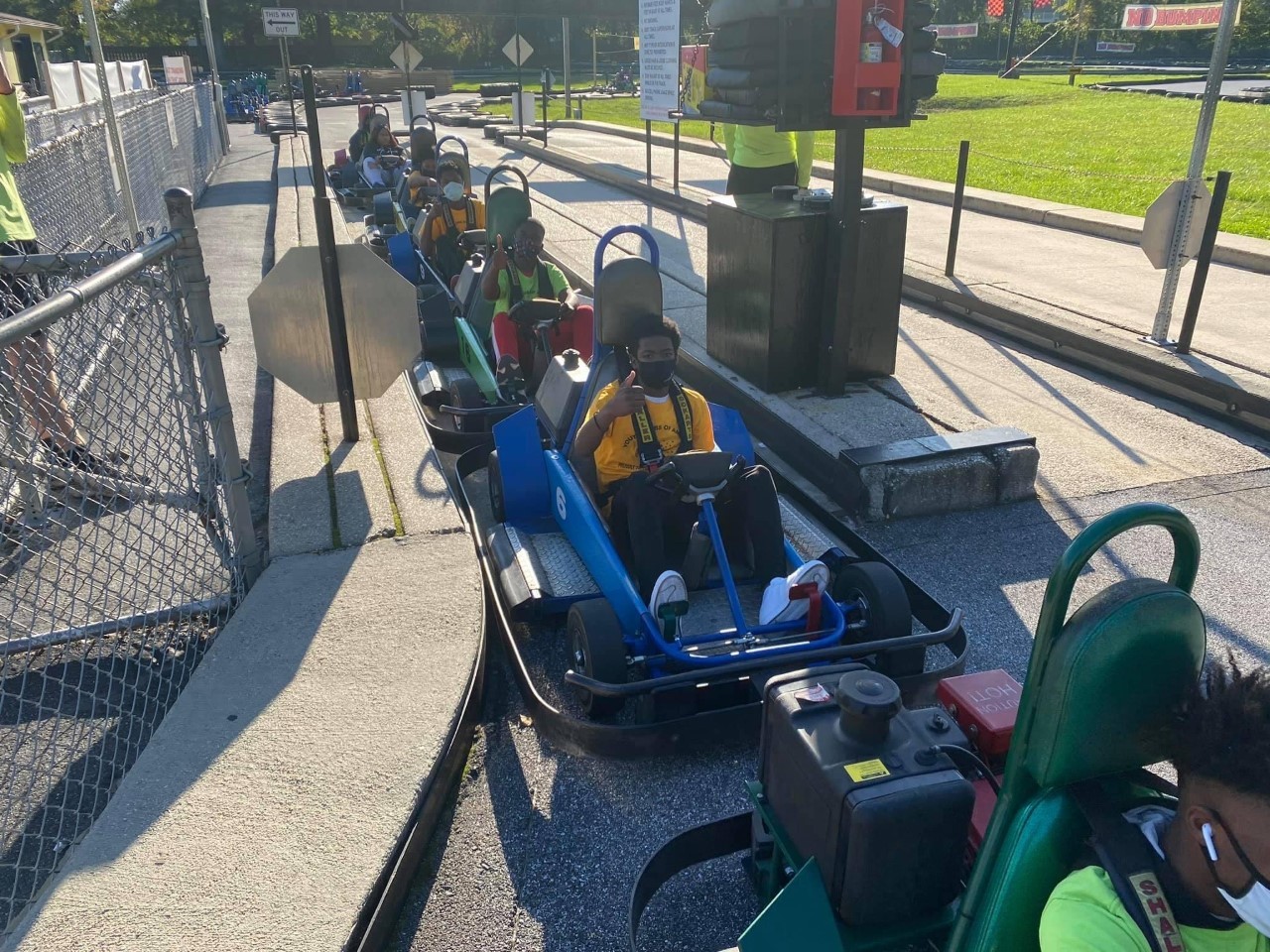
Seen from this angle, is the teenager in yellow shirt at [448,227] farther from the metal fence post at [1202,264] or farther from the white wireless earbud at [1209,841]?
the white wireless earbud at [1209,841]

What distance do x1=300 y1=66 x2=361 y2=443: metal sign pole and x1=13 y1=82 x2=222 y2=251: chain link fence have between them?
1304mm

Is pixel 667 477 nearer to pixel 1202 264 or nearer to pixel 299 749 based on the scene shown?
pixel 299 749

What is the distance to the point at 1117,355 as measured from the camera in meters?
7.12

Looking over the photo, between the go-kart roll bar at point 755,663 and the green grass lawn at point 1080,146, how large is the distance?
10.0 m

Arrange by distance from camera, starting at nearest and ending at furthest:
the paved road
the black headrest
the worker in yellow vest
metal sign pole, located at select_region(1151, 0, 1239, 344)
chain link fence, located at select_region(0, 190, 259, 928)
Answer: chain link fence, located at select_region(0, 190, 259, 928) < the black headrest < metal sign pole, located at select_region(1151, 0, 1239, 344) < the paved road < the worker in yellow vest

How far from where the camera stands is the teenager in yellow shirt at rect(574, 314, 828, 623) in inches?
155

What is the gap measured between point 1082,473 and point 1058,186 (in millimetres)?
10827

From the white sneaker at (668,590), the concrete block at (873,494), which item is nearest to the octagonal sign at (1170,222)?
the concrete block at (873,494)

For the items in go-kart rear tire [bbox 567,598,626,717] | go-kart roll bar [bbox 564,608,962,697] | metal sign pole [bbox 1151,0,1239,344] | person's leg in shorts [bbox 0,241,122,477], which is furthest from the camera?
metal sign pole [bbox 1151,0,1239,344]

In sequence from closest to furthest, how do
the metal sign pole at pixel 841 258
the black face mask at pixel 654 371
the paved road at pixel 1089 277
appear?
the black face mask at pixel 654 371 < the metal sign pole at pixel 841 258 < the paved road at pixel 1089 277

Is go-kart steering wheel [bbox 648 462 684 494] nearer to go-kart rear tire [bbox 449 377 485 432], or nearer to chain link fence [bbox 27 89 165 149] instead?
go-kart rear tire [bbox 449 377 485 432]

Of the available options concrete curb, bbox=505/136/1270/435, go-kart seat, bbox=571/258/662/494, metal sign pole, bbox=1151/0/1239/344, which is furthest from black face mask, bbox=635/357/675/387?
metal sign pole, bbox=1151/0/1239/344

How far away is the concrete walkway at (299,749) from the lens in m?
2.56

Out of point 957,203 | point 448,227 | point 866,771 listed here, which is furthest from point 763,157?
point 866,771
